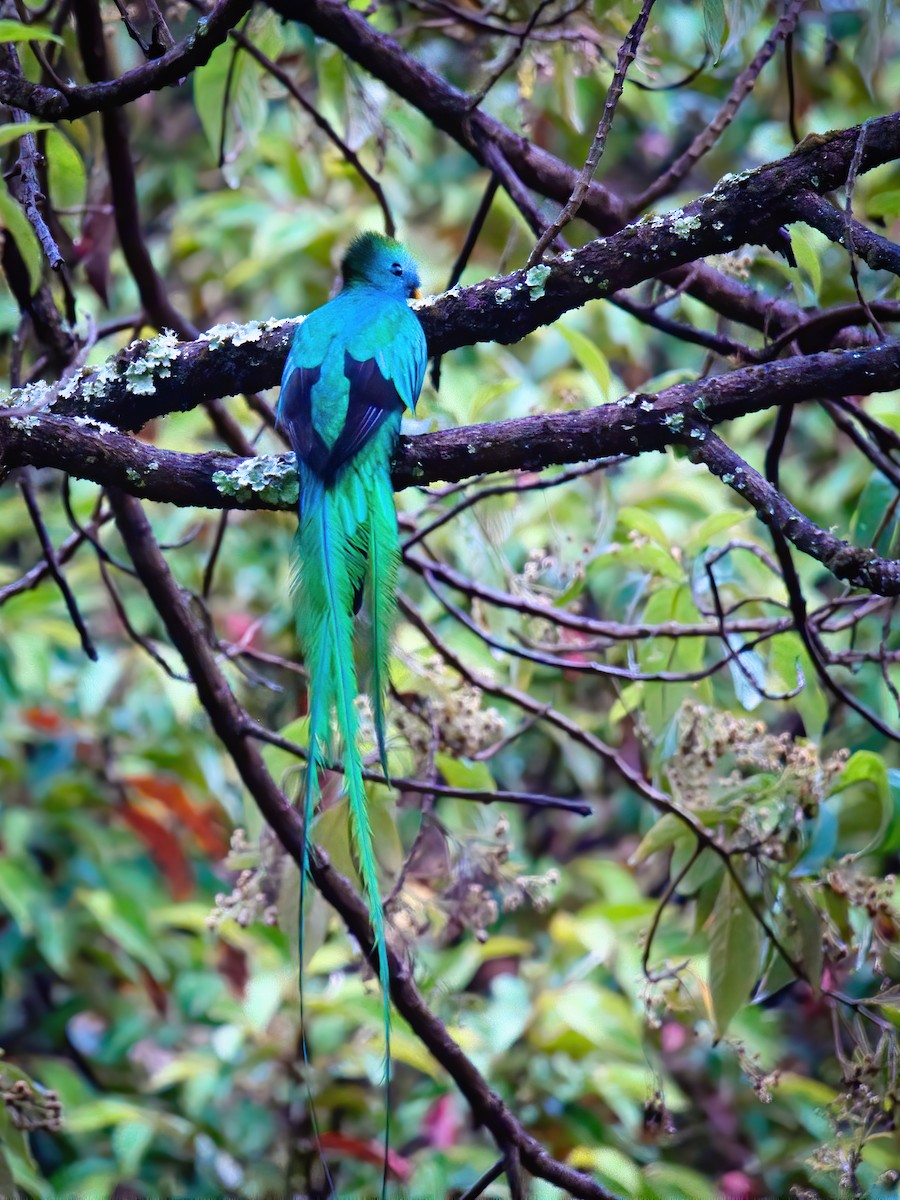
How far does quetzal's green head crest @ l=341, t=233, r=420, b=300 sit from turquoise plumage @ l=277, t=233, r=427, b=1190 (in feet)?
1.44

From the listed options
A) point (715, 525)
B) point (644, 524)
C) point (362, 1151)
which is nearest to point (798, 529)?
point (715, 525)

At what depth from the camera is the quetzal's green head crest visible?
2314 mm

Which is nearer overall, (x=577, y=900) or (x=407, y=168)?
(x=577, y=900)

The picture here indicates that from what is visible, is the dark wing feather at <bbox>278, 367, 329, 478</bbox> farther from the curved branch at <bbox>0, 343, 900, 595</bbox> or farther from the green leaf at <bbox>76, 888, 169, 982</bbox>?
the green leaf at <bbox>76, 888, 169, 982</bbox>

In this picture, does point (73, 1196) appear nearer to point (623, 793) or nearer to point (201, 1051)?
point (201, 1051)

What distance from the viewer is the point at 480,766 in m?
2.28

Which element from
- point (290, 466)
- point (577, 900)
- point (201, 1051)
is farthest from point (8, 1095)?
point (577, 900)

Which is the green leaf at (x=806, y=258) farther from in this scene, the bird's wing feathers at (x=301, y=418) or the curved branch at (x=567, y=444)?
the bird's wing feathers at (x=301, y=418)

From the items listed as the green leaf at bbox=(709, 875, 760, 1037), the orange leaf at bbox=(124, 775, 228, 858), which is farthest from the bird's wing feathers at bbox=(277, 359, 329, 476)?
the orange leaf at bbox=(124, 775, 228, 858)

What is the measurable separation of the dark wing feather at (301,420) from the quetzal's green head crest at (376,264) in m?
0.61

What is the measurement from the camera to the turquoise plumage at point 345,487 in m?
1.61

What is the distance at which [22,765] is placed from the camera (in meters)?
3.60

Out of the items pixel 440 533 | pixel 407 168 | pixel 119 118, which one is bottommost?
pixel 440 533

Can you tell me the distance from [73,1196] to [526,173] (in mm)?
2661
